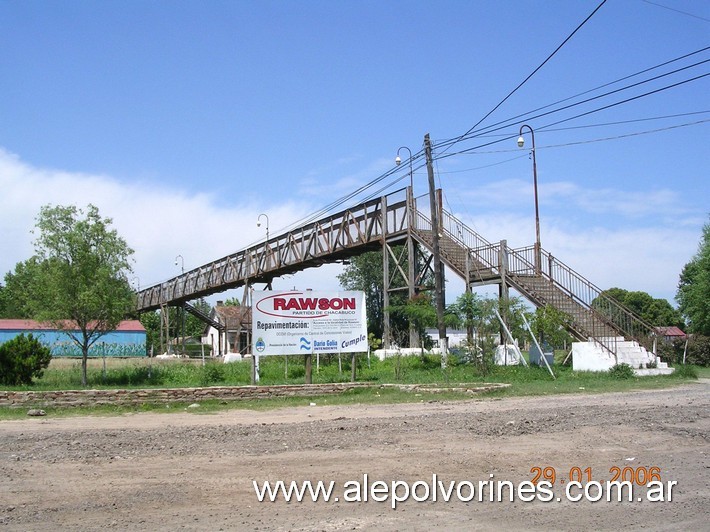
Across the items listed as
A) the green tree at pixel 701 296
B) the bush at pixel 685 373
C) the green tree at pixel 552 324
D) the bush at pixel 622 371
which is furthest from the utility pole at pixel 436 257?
the green tree at pixel 701 296

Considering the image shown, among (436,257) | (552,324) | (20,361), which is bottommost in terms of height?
(20,361)

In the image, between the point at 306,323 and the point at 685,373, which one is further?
the point at 685,373

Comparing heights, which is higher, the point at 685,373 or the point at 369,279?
the point at 369,279

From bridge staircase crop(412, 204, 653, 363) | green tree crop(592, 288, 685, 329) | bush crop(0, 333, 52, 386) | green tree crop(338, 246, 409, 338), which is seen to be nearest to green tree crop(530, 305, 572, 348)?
bridge staircase crop(412, 204, 653, 363)

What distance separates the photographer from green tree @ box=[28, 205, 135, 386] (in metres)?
26.2

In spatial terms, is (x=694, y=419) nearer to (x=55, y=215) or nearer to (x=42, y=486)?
(x=42, y=486)

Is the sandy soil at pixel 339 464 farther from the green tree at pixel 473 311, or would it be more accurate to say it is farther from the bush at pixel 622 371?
the green tree at pixel 473 311

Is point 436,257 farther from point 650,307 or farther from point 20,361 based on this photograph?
point 650,307

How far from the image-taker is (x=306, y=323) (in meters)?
23.9

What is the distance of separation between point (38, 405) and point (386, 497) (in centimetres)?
1332

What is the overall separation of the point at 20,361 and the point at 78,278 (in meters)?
3.65

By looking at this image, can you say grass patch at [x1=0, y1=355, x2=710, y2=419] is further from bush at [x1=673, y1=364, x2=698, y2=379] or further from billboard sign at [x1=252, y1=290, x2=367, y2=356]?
billboard sign at [x1=252, y1=290, x2=367, y2=356]

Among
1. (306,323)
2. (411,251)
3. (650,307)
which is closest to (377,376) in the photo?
(306,323)

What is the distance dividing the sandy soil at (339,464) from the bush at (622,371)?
9065 mm
